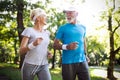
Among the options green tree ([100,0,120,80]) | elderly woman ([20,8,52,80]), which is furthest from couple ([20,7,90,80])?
green tree ([100,0,120,80])

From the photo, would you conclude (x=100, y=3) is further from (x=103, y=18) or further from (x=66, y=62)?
(x=66, y=62)

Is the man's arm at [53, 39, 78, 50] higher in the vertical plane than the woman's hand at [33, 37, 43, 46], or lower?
lower

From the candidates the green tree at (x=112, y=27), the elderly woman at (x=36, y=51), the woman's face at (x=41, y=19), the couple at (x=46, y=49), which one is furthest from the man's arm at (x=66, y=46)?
the green tree at (x=112, y=27)

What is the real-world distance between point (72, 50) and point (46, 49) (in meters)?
0.44

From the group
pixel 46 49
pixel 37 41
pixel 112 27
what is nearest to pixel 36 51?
pixel 46 49

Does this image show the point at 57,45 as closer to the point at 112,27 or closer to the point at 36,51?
the point at 36,51

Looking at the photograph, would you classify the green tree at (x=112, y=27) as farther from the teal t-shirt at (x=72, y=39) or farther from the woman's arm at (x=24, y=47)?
the woman's arm at (x=24, y=47)

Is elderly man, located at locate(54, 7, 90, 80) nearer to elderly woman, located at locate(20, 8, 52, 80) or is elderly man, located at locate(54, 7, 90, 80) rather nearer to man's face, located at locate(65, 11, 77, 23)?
man's face, located at locate(65, 11, 77, 23)

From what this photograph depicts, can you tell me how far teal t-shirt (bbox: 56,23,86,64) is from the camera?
417 centimetres

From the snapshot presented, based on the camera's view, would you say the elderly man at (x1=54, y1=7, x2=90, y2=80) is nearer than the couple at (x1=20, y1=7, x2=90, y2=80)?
No

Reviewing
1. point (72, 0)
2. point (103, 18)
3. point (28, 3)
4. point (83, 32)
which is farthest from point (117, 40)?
point (83, 32)

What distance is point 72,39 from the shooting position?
418 centimetres

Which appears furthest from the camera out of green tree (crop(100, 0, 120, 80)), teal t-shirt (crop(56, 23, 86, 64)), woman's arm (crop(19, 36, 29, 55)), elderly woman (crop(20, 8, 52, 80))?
green tree (crop(100, 0, 120, 80))

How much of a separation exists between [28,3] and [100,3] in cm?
995
